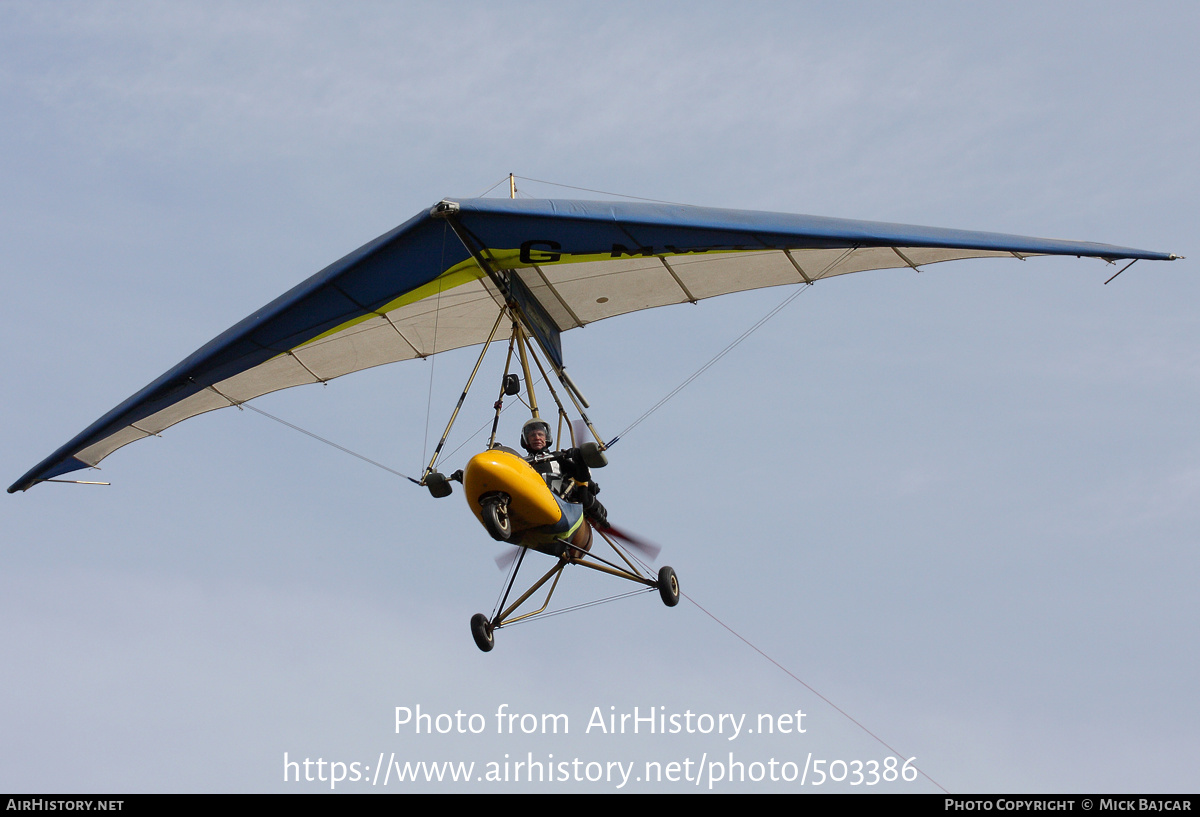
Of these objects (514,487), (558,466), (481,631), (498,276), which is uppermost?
(498,276)

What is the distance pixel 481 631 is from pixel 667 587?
72.0 inches

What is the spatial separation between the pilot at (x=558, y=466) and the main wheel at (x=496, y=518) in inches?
36.3

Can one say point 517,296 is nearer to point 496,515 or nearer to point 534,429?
point 534,429

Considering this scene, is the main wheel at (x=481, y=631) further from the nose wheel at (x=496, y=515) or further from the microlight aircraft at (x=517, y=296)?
the nose wheel at (x=496, y=515)

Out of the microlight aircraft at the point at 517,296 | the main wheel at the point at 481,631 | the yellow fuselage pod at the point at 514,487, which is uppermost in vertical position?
the microlight aircraft at the point at 517,296

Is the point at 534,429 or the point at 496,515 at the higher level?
the point at 534,429

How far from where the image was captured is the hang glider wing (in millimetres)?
12531

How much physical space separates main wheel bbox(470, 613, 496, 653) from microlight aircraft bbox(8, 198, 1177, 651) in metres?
0.01

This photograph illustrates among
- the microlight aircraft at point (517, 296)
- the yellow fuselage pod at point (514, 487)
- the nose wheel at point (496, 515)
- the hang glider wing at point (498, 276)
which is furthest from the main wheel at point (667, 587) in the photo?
the hang glider wing at point (498, 276)

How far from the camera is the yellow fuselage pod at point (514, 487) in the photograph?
11.8m

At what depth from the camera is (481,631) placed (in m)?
13.1

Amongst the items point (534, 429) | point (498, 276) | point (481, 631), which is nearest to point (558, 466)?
point (534, 429)
